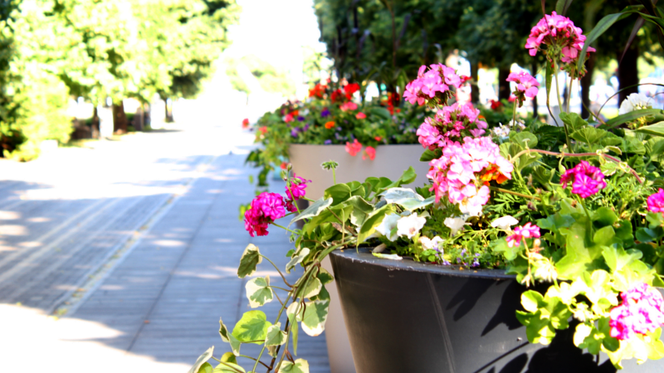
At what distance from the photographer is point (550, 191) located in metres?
1.04

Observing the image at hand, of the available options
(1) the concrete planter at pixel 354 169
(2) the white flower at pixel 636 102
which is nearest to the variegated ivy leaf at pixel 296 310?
(2) the white flower at pixel 636 102

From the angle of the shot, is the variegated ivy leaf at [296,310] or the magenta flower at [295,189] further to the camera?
the magenta flower at [295,189]

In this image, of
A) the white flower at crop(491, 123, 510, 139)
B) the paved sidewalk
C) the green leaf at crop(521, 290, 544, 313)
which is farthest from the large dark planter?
the paved sidewalk

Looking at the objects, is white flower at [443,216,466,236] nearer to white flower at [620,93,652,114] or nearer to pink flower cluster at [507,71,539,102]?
pink flower cluster at [507,71,539,102]

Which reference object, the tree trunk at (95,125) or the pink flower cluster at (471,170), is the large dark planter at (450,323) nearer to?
the pink flower cluster at (471,170)

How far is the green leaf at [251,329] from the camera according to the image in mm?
1150

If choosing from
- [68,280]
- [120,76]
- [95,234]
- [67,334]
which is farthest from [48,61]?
[67,334]

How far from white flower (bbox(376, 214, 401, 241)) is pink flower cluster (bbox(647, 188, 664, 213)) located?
44cm

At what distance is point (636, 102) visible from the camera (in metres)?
1.39

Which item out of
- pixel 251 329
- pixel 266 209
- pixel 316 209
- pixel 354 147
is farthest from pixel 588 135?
pixel 354 147

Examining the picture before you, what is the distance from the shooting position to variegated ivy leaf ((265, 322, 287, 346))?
110 cm

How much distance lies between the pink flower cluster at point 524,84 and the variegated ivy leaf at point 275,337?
2.46ft

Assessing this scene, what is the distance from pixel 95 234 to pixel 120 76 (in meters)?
13.8

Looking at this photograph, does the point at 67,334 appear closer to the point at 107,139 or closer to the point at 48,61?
the point at 48,61
